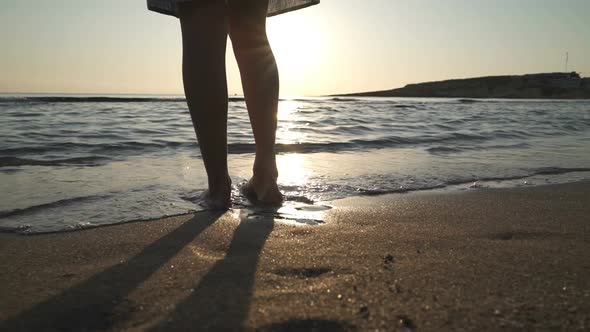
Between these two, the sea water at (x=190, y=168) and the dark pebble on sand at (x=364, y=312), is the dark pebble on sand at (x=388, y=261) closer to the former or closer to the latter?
the dark pebble on sand at (x=364, y=312)

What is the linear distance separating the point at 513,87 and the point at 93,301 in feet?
179

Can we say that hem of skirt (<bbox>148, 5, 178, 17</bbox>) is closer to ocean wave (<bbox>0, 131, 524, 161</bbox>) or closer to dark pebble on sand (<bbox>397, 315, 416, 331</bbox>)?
dark pebble on sand (<bbox>397, 315, 416, 331</bbox>)

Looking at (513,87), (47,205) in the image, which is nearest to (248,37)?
(47,205)

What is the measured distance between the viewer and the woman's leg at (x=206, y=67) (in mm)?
1544

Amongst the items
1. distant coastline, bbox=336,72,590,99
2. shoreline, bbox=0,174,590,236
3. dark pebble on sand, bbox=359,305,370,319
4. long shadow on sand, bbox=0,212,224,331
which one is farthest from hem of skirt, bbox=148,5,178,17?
distant coastline, bbox=336,72,590,99

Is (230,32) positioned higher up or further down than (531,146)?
higher up

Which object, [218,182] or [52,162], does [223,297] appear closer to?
[218,182]

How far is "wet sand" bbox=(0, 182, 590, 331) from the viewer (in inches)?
30.3

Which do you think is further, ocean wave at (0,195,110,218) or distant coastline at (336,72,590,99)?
distant coastline at (336,72,590,99)

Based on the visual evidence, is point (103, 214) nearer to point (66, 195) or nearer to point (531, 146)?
point (66, 195)

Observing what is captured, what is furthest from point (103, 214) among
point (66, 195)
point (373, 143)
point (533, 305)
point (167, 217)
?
point (373, 143)

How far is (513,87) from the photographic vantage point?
49188mm

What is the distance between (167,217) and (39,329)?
0.87 m

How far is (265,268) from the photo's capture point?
1042mm
